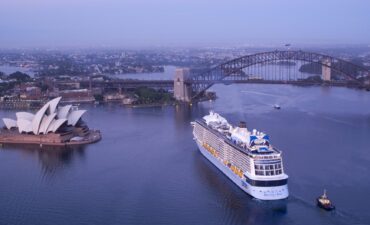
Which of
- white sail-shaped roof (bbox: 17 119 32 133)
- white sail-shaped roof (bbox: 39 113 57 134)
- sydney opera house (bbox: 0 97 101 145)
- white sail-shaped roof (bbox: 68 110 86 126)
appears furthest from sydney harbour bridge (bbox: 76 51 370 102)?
white sail-shaped roof (bbox: 17 119 32 133)

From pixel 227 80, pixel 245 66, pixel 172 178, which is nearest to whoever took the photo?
pixel 172 178

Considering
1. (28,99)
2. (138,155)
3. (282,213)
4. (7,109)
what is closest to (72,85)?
(28,99)

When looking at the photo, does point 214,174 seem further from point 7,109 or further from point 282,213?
point 7,109

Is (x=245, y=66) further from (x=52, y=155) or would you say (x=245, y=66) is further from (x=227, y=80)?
(x=52, y=155)

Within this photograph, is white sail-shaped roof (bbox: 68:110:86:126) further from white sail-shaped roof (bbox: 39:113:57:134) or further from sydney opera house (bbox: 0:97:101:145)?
white sail-shaped roof (bbox: 39:113:57:134)

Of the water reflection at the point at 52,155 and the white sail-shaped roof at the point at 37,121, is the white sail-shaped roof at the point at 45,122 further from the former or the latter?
the water reflection at the point at 52,155

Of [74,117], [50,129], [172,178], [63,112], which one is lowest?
[172,178]

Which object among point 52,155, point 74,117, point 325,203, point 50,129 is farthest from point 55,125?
point 325,203

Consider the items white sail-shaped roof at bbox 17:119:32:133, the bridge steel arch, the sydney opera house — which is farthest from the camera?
the bridge steel arch
